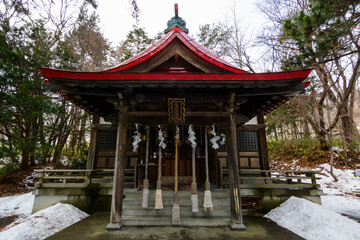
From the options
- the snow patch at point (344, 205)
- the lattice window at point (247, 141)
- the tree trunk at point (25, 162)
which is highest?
the lattice window at point (247, 141)

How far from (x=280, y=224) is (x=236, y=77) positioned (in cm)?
486

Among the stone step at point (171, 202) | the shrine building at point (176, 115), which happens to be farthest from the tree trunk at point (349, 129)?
the stone step at point (171, 202)

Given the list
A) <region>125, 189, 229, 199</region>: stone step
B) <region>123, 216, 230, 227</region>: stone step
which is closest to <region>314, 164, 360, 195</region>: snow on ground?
<region>125, 189, 229, 199</region>: stone step

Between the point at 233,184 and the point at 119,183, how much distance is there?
327 cm

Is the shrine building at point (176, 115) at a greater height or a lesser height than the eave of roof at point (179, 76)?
lesser

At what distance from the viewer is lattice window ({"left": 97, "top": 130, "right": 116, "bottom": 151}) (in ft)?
29.1

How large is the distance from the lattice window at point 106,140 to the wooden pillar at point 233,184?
20.0 ft

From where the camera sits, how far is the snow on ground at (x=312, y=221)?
14.7 feet

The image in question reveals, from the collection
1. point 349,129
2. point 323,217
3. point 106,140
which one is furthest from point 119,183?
point 349,129

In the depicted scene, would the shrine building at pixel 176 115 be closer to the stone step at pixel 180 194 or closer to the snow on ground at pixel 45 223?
the stone step at pixel 180 194

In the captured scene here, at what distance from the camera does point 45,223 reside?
17.5ft

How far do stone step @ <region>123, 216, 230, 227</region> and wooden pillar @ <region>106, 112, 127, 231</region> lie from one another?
0.40 m

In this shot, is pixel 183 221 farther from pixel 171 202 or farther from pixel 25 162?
pixel 25 162

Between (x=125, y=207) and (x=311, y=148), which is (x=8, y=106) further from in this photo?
(x=311, y=148)
